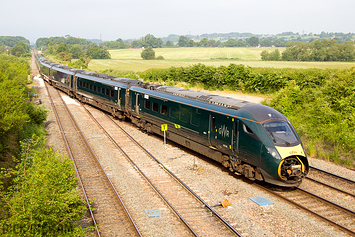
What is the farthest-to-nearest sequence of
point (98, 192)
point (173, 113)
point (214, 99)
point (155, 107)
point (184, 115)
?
point (155, 107) → point (173, 113) → point (184, 115) → point (214, 99) → point (98, 192)

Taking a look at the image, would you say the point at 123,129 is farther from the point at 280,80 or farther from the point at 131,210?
the point at 280,80

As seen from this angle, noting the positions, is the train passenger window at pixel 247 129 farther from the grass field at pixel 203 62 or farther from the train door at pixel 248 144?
the grass field at pixel 203 62

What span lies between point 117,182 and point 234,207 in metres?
5.39

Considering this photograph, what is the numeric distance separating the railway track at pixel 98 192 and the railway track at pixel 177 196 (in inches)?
65.6

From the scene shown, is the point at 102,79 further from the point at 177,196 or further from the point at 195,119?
the point at 177,196

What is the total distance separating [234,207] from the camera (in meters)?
10.8

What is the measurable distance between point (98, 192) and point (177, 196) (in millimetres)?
3375

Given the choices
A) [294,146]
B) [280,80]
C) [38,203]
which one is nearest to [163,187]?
[294,146]

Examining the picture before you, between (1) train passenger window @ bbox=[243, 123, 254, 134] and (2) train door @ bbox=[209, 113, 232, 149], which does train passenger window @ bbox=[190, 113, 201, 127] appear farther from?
(1) train passenger window @ bbox=[243, 123, 254, 134]

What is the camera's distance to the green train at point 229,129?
1133 cm

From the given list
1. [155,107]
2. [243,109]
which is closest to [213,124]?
[243,109]

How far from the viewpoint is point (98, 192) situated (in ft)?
39.9

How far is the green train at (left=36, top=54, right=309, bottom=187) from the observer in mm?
11328

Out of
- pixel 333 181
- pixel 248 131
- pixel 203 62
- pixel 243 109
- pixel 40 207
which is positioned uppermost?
pixel 203 62
